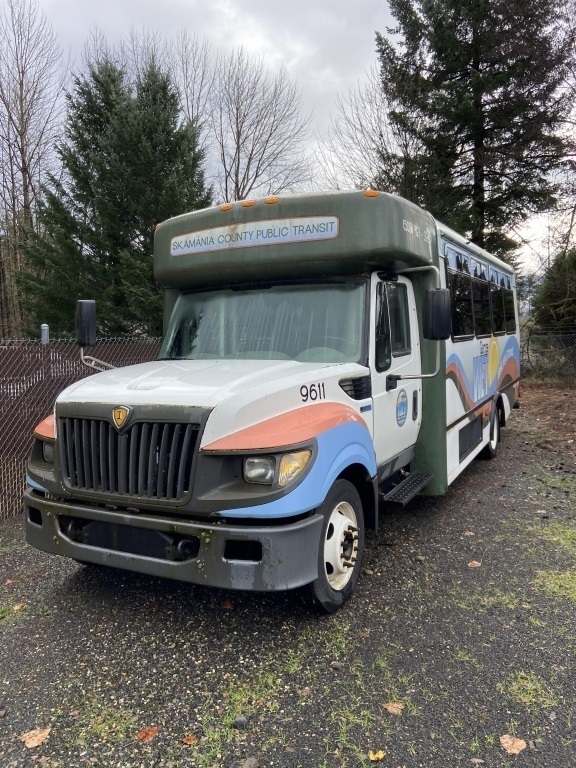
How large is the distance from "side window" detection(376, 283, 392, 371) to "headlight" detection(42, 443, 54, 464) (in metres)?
2.35

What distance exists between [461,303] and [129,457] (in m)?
4.24

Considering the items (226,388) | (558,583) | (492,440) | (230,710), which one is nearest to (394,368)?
(226,388)

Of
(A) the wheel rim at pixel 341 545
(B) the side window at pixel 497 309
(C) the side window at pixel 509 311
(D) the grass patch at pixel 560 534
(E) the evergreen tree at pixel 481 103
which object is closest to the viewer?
(A) the wheel rim at pixel 341 545

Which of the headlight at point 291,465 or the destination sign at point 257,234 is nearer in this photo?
the headlight at point 291,465

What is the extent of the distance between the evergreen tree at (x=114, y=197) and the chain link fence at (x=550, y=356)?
39.0 ft

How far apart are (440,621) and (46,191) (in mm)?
13627

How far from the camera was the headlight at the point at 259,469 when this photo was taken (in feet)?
9.55

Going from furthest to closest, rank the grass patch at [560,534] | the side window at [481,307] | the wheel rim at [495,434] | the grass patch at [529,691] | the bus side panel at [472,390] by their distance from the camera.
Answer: the wheel rim at [495,434] < the side window at [481,307] < the bus side panel at [472,390] < the grass patch at [560,534] < the grass patch at [529,691]

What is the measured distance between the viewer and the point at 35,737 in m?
2.52

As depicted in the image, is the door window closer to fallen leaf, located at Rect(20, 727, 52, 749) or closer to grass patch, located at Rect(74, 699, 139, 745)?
grass patch, located at Rect(74, 699, 139, 745)

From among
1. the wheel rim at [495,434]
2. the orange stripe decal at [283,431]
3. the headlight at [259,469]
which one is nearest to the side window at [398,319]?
the orange stripe decal at [283,431]

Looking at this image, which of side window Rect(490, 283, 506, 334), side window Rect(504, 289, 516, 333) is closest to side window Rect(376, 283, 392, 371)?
side window Rect(490, 283, 506, 334)

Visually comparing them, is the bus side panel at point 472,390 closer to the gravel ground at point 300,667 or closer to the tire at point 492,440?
the tire at point 492,440

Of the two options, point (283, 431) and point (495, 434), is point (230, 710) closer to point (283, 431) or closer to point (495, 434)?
point (283, 431)
